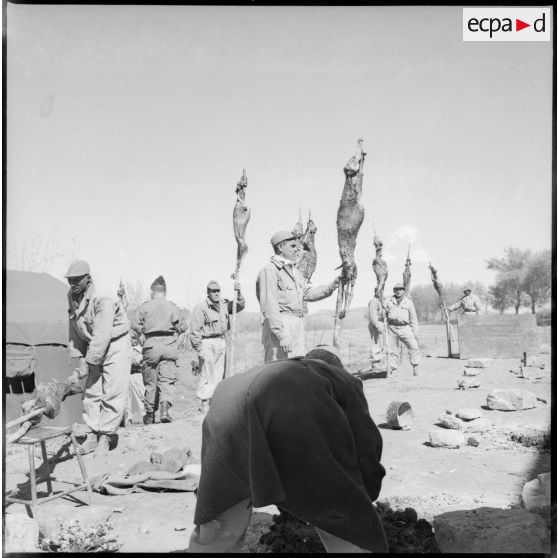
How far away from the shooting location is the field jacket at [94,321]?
5.06m

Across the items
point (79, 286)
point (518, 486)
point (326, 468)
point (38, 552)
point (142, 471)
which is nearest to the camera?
point (326, 468)

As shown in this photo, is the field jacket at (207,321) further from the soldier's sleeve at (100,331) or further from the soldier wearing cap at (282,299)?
the soldier's sleeve at (100,331)

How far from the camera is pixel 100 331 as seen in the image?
201 inches

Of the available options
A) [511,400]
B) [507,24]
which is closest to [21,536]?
[507,24]

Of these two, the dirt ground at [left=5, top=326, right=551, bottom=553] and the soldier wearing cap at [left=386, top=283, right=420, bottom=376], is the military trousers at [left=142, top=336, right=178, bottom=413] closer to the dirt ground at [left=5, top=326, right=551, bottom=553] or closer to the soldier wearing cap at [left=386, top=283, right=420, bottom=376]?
the dirt ground at [left=5, top=326, right=551, bottom=553]

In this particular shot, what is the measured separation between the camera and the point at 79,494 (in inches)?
164

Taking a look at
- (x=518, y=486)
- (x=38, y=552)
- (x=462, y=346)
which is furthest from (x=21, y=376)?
(x=462, y=346)

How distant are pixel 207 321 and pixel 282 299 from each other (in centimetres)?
204

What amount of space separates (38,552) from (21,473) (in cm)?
132

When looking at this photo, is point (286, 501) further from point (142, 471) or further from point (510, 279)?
point (510, 279)

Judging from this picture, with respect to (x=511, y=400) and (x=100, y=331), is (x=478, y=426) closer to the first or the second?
(x=511, y=400)

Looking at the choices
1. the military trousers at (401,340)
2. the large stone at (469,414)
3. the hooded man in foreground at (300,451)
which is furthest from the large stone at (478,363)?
the hooded man in foreground at (300,451)

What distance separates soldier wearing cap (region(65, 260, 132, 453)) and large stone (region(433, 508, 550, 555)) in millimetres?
2991

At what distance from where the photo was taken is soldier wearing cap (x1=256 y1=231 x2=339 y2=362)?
521 cm
